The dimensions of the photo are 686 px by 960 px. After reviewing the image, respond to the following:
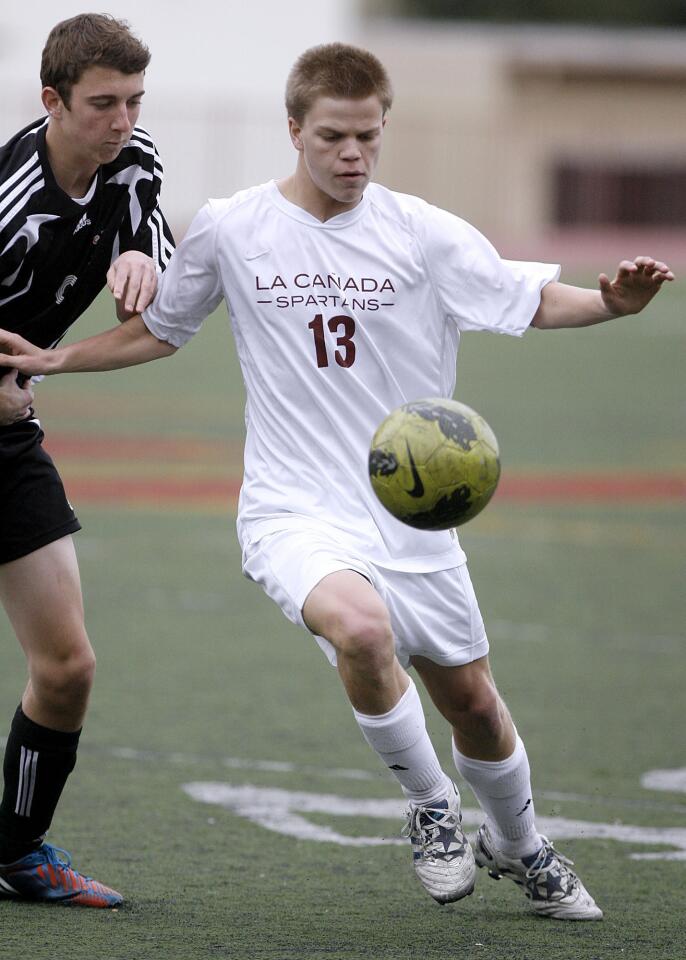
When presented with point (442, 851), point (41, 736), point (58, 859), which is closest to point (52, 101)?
point (41, 736)

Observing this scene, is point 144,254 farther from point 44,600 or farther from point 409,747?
point 409,747

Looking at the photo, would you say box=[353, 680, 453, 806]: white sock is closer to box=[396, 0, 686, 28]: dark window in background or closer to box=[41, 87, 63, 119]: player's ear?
box=[41, 87, 63, 119]: player's ear

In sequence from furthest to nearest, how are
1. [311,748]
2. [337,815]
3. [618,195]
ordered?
[618,195] → [311,748] → [337,815]

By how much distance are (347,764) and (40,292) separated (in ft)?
10.1

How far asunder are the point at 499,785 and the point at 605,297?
1539 mm

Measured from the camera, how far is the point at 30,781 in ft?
17.4

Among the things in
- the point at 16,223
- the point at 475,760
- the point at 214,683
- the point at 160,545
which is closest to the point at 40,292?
the point at 16,223

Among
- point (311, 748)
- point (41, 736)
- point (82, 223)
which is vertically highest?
point (82, 223)

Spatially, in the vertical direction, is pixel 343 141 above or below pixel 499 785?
above

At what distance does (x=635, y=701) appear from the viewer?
28.5 feet

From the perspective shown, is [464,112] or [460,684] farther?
[464,112]

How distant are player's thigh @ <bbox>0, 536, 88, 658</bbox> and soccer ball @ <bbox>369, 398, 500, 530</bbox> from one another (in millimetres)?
1084

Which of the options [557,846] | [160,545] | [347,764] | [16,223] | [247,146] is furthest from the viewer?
[247,146]

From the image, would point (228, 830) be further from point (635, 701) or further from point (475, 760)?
point (635, 701)
